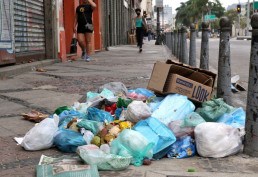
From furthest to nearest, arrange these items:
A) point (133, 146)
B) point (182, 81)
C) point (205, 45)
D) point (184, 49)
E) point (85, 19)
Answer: point (85, 19)
point (184, 49)
point (205, 45)
point (182, 81)
point (133, 146)

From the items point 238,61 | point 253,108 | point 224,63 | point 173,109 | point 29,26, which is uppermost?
point 29,26

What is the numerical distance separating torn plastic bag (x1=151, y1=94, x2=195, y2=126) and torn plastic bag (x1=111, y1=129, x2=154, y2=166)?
0.66 metres

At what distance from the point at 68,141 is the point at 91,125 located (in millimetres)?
305

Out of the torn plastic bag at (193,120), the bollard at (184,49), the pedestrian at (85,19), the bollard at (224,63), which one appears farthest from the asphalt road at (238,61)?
the torn plastic bag at (193,120)

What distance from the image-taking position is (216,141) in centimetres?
318

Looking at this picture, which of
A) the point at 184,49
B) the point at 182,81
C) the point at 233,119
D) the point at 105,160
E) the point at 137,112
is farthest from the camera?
the point at 184,49

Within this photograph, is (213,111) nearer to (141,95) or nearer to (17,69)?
(141,95)

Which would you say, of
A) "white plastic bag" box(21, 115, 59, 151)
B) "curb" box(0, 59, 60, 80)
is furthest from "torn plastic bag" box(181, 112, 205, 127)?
"curb" box(0, 59, 60, 80)

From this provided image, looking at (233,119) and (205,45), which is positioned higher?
(205,45)

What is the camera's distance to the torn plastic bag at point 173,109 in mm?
3809

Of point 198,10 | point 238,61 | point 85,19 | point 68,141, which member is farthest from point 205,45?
point 198,10

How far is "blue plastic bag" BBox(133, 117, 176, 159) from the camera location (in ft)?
10.5

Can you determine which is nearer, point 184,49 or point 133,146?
point 133,146

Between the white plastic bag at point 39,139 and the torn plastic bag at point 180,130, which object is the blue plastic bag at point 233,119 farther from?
the white plastic bag at point 39,139
